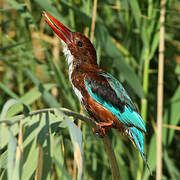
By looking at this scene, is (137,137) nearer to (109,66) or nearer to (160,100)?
(160,100)

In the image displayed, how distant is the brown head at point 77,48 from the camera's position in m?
2.34

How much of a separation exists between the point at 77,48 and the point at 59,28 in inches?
8.8

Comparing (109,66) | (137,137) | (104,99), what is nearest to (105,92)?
(104,99)

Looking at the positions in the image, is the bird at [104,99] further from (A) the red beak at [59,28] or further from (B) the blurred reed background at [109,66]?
(B) the blurred reed background at [109,66]

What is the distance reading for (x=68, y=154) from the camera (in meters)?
3.01

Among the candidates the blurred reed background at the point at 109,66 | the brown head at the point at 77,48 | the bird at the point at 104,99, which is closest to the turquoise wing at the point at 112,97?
the bird at the point at 104,99

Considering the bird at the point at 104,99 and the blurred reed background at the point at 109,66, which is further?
the blurred reed background at the point at 109,66

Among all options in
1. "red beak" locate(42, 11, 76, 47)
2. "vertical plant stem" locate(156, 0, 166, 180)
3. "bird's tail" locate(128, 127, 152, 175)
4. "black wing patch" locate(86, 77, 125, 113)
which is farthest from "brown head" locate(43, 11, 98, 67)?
"bird's tail" locate(128, 127, 152, 175)

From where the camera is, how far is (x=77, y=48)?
8.01ft

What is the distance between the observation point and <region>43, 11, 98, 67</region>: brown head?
7.68 feet

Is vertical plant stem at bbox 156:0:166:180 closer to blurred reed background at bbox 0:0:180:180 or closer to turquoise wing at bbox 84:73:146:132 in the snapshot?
blurred reed background at bbox 0:0:180:180

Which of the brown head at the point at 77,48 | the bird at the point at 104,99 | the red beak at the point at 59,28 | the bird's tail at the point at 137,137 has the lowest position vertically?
the bird's tail at the point at 137,137

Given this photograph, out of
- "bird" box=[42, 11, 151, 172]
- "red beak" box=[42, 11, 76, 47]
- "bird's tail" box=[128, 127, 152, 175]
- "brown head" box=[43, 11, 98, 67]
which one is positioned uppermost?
"red beak" box=[42, 11, 76, 47]

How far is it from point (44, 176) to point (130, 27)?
1.75 metres
